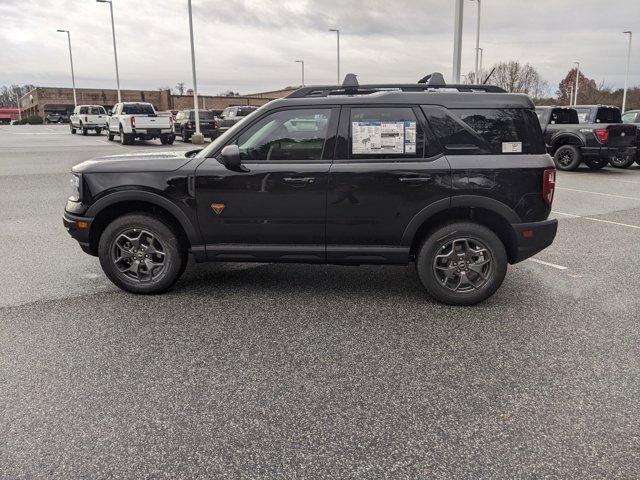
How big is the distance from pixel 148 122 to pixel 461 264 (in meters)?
23.0

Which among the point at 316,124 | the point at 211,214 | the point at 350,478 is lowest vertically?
the point at 350,478

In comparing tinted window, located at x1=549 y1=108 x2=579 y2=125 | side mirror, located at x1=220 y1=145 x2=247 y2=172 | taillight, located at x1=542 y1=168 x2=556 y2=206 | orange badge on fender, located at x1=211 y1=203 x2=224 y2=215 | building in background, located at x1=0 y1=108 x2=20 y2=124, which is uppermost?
building in background, located at x1=0 y1=108 x2=20 y2=124

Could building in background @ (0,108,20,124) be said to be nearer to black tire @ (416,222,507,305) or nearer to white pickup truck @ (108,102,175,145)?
white pickup truck @ (108,102,175,145)

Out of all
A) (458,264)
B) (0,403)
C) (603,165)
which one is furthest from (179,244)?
(603,165)

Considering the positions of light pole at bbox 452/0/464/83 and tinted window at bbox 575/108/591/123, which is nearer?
light pole at bbox 452/0/464/83

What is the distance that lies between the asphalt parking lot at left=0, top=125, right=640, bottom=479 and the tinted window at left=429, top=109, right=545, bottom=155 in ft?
4.59

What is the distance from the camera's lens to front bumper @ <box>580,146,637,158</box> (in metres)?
15.4

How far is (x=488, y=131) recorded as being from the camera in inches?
184

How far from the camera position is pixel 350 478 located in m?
2.52

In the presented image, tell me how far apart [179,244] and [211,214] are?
451 millimetres

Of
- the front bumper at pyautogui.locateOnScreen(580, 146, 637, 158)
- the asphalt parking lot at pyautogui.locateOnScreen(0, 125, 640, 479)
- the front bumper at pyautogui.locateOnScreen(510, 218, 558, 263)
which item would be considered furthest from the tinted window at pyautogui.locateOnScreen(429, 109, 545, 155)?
the front bumper at pyautogui.locateOnScreen(580, 146, 637, 158)

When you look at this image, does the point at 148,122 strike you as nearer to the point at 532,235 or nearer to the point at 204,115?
the point at 204,115

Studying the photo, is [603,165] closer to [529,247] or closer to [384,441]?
[529,247]

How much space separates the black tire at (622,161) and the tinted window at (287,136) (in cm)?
1504
